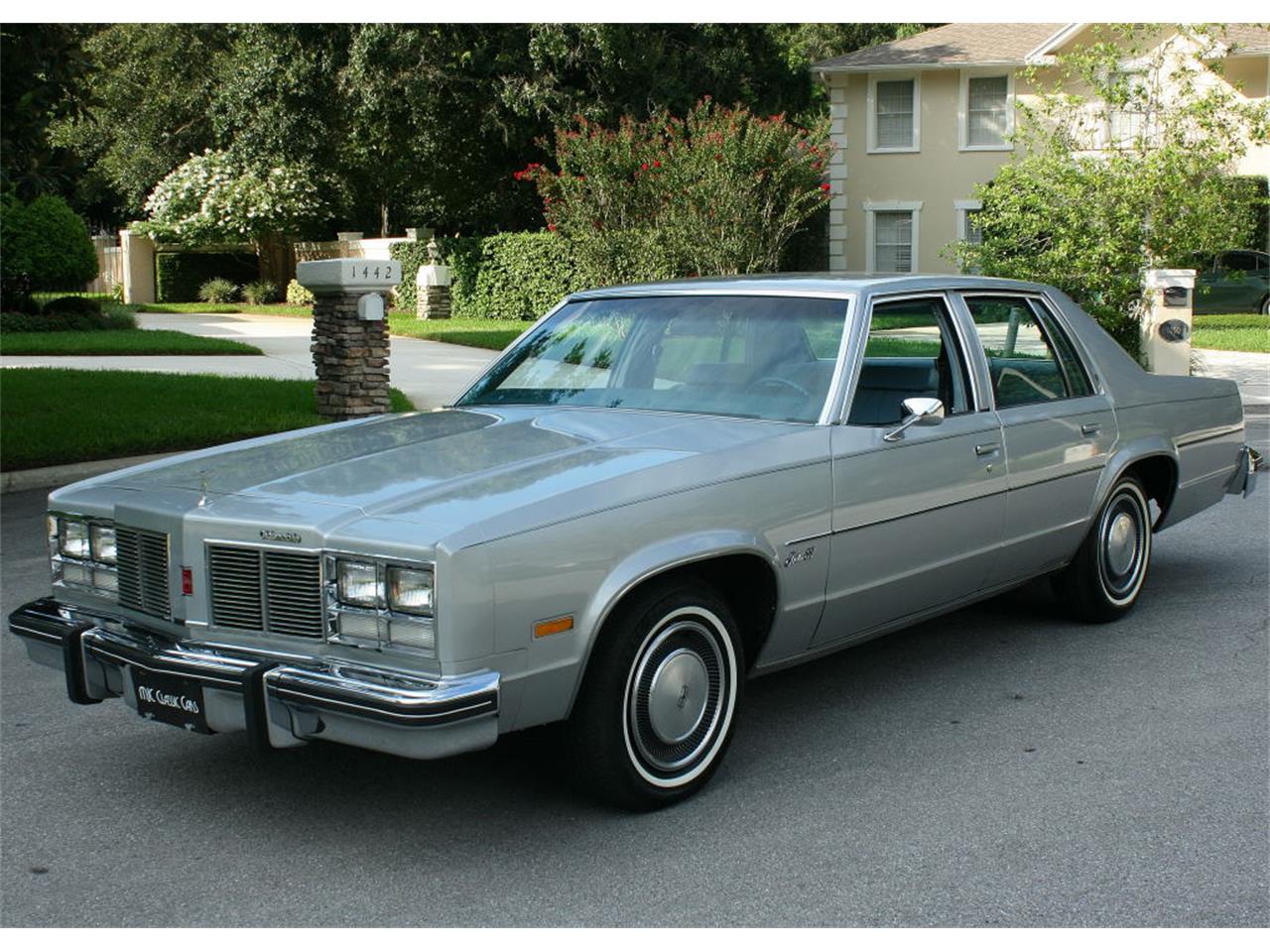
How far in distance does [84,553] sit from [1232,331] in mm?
25273

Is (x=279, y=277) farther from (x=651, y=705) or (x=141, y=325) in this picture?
(x=651, y=705)

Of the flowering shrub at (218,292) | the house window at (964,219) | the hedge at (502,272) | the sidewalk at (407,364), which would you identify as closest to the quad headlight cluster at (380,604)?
the sidewalk at (407,364)

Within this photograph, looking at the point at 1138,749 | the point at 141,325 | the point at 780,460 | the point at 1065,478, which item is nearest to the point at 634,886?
the point at 780,460

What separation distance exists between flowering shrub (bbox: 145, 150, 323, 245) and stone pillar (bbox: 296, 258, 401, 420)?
927 inches

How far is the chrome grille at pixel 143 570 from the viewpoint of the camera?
13.7 feet

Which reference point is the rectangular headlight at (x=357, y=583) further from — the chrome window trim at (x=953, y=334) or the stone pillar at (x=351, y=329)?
the stone pillar at (x=351, y=329)

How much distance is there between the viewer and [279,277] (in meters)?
38.2

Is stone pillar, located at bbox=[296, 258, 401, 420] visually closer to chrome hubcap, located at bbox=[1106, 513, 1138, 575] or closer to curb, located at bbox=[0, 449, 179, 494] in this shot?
curb, located at bbox=[0, 449, 179, 494]

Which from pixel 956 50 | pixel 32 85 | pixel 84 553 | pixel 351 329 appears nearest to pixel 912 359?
pixel 84 553

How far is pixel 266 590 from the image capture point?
12.9 ft

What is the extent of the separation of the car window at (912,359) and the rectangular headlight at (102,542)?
2.67 metres

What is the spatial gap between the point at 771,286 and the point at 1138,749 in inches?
82.8

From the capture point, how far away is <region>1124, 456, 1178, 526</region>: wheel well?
6.67m

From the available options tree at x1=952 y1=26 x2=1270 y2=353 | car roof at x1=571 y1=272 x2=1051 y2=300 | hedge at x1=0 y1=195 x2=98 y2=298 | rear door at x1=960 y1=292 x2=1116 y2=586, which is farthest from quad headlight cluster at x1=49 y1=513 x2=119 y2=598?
hedge at x1=0 y1=195 x2=98 y2=298
